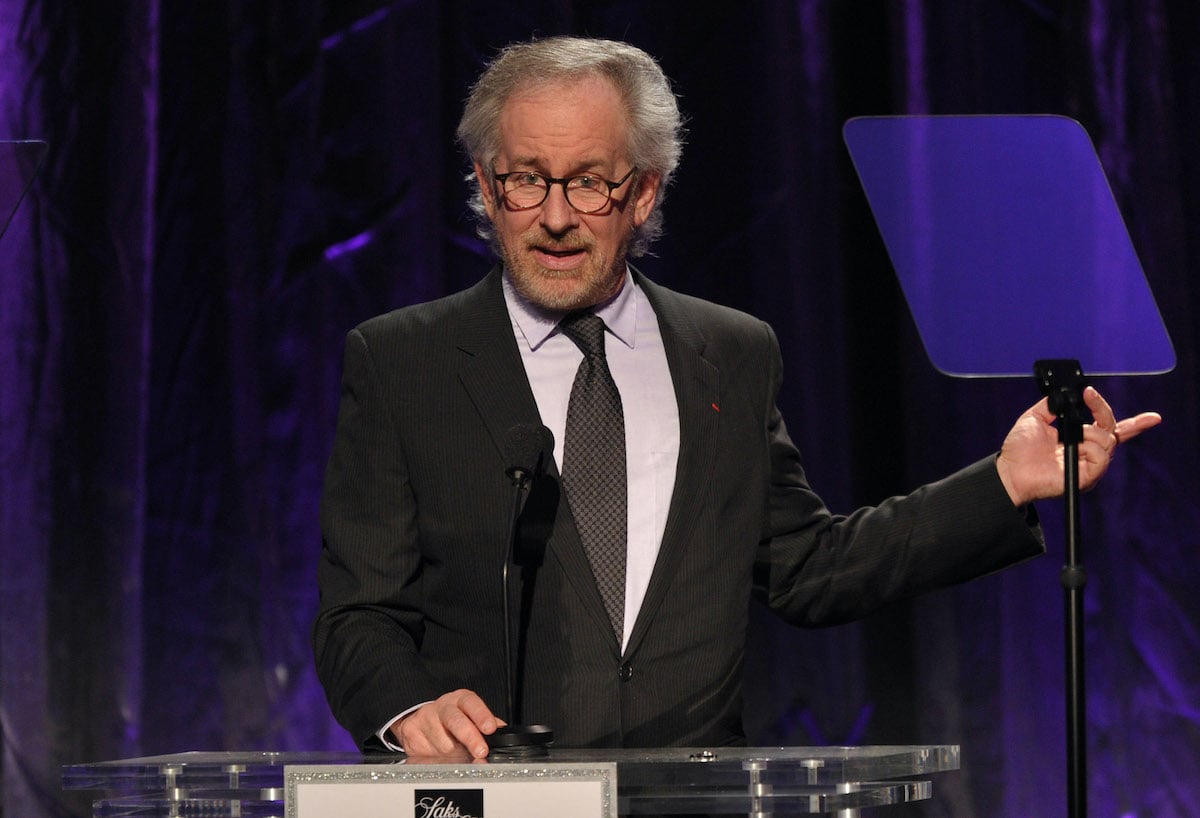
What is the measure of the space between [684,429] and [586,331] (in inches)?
7.9

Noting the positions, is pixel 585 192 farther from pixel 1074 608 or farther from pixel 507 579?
A: pixel 1074 608

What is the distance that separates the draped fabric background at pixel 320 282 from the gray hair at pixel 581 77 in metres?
0.77

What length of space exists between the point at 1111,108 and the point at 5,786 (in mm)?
2562

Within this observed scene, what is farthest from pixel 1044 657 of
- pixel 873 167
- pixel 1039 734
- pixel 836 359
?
pixel 873 167

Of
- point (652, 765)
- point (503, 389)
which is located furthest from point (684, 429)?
point (652, 765)

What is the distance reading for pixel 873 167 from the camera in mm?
1902

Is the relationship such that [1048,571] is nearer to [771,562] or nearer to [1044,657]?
[1044,657]

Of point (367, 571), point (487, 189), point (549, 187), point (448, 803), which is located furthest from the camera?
point (487, 189)

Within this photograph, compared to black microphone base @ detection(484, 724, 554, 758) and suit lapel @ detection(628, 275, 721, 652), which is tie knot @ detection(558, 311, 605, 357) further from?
black microphone base @ detection(484, 724, 554, 758)

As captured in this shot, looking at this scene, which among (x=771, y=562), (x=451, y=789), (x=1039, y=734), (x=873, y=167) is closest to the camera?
(x=451, y=789)

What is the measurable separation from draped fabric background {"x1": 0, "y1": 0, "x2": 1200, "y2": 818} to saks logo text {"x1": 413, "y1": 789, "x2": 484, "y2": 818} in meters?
1.64

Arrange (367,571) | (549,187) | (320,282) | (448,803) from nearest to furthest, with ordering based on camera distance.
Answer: (448,803)
(367,571)
(549,187)
(320,282)

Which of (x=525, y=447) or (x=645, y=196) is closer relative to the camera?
(x=525, y=447)

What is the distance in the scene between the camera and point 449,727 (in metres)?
1.58
